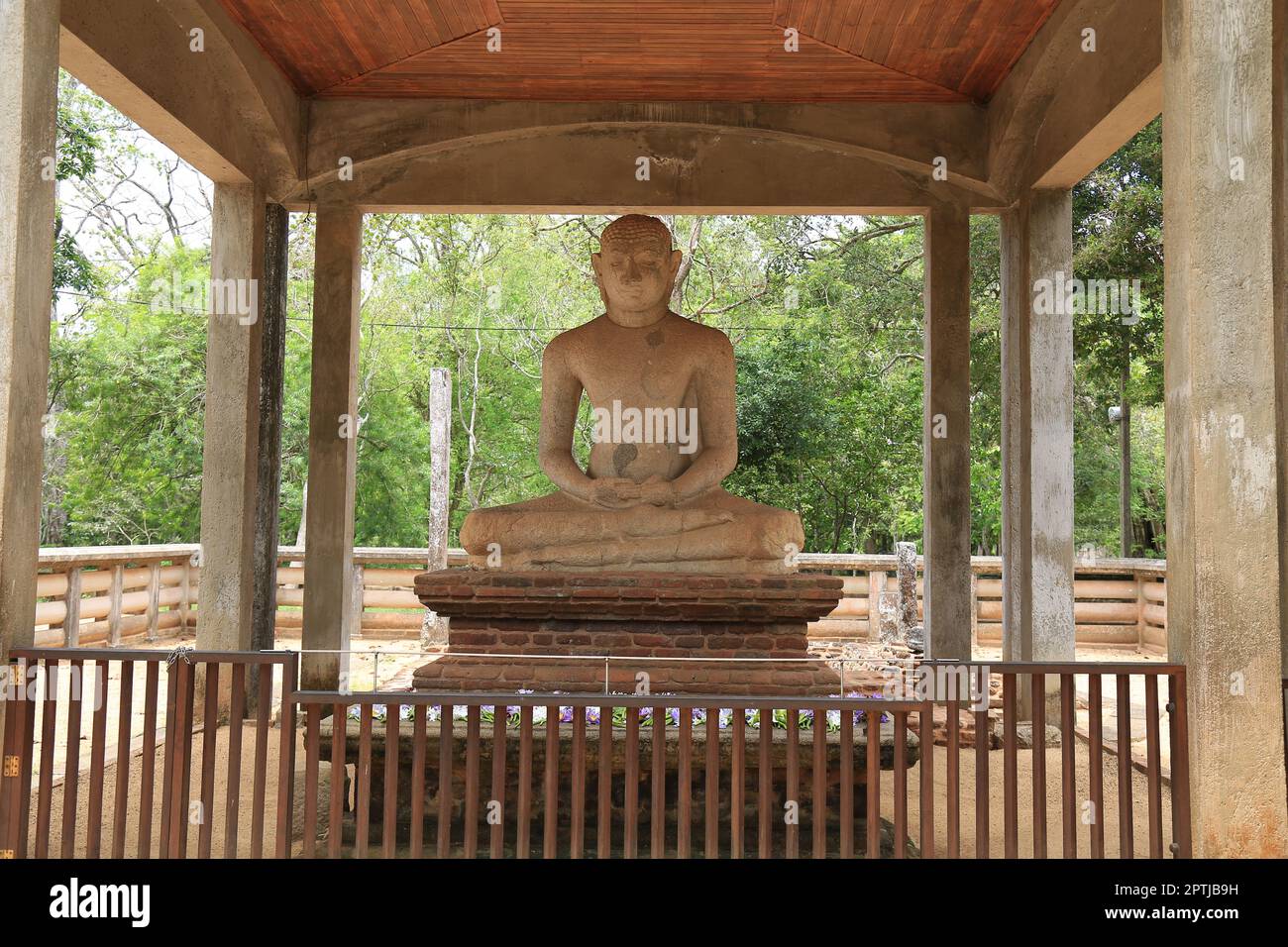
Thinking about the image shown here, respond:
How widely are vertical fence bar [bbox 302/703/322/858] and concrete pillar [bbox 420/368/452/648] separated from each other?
745cm

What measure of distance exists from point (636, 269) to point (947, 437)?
116 inches

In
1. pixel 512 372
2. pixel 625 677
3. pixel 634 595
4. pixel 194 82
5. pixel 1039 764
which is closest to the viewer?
pixel 1039 764

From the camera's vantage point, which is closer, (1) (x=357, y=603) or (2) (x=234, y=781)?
(2) (x=234, y=781)

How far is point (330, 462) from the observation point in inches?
322

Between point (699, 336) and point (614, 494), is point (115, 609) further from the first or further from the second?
point (699, 336)

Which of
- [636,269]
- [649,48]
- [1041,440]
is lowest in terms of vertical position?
[1041,440]

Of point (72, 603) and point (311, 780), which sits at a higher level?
point (72, 603)

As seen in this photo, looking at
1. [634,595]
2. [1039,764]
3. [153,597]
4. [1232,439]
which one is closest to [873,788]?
[1039,764]

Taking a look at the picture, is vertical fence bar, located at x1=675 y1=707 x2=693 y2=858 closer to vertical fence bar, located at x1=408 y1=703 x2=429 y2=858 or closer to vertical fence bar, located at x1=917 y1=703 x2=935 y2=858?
vertical fence bar, located at x1=917 y1=703 x2=935 y2=858

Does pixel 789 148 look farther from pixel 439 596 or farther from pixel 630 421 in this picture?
pixel 439 596

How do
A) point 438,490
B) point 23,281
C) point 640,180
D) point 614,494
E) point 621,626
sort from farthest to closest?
point 438,490 < point 640,180 < point 614,494 < point 621,626 < point 23,281
